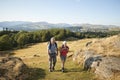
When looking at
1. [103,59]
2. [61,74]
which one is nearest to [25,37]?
[103,59]

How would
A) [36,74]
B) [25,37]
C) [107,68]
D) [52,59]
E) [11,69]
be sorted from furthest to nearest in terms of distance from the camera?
[25,37], [52,59], [36,74], [11,69], [107,68]

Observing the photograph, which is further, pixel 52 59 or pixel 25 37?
pixel 25 37

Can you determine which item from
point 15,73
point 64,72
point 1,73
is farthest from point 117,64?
point 1,73

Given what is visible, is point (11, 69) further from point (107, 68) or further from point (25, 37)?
point (25, 37)

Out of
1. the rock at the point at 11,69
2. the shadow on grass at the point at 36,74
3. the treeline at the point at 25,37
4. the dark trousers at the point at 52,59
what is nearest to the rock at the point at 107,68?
the dark trousers at the point at 52,59

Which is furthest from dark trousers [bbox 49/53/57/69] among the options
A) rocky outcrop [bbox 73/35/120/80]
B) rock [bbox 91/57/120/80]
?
rock [bbox 91/57/120/80]

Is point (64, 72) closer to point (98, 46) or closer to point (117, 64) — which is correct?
point (117, 64)

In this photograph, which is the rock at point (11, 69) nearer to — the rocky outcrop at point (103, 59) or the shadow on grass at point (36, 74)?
the shadow on grass at point (36, 74)

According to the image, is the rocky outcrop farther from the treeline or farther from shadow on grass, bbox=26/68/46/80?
the treeline

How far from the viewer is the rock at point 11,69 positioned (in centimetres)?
1534

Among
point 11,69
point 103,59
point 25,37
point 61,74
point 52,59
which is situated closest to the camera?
point 11,69

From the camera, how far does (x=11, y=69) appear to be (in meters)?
16.4

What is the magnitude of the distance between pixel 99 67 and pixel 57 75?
3.72 m

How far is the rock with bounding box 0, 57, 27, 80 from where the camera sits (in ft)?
50.3
